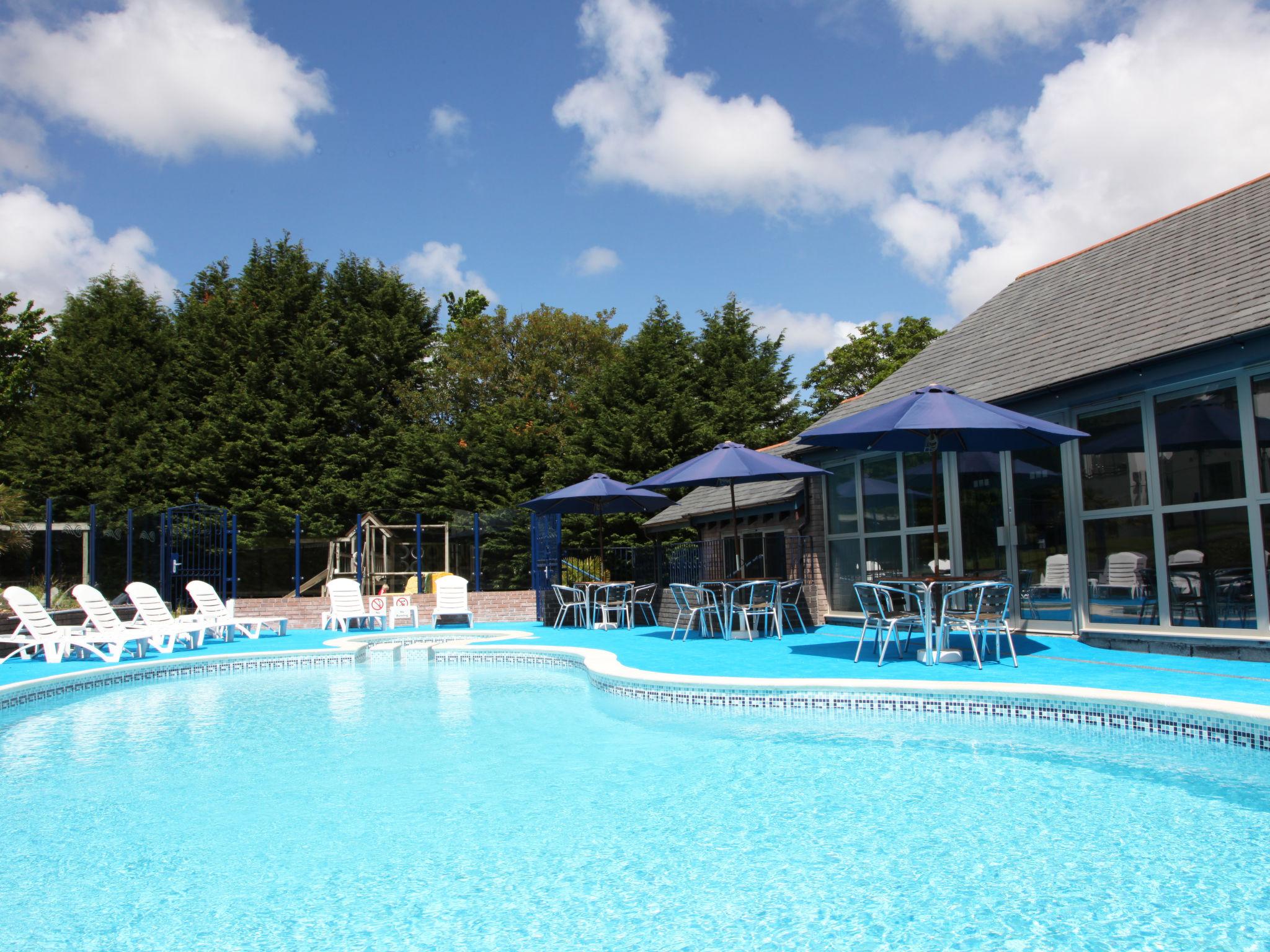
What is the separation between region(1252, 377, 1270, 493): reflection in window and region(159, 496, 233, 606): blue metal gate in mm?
16626

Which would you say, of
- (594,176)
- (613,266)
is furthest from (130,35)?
(613,266)

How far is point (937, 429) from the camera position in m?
7.50

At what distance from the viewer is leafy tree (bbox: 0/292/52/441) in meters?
29.0

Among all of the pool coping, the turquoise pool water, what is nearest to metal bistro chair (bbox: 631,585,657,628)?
the pool coping

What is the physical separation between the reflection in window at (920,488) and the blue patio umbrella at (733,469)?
115 cm

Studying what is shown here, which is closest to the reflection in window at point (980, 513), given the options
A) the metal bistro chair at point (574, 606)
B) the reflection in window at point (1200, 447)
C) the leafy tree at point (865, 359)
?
the reflection in window at point (1200, 447)

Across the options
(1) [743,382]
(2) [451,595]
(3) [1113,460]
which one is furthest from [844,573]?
(1) [743,382]

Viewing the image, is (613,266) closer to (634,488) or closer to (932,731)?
(634,488)

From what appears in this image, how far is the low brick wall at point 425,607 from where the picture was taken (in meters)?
16.9

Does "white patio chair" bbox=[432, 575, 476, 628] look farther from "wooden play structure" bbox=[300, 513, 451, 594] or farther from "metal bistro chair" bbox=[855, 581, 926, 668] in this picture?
"metal bistro chair" bbox=[855, 581, 926, 668]

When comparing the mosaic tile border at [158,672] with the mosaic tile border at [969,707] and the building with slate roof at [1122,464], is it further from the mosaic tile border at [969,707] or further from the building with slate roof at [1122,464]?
the building with slate roof at [1122,464]

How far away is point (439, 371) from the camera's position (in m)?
29.5

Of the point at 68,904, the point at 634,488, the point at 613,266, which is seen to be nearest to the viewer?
the point at 68,904

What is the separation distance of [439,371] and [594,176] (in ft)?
31.9
